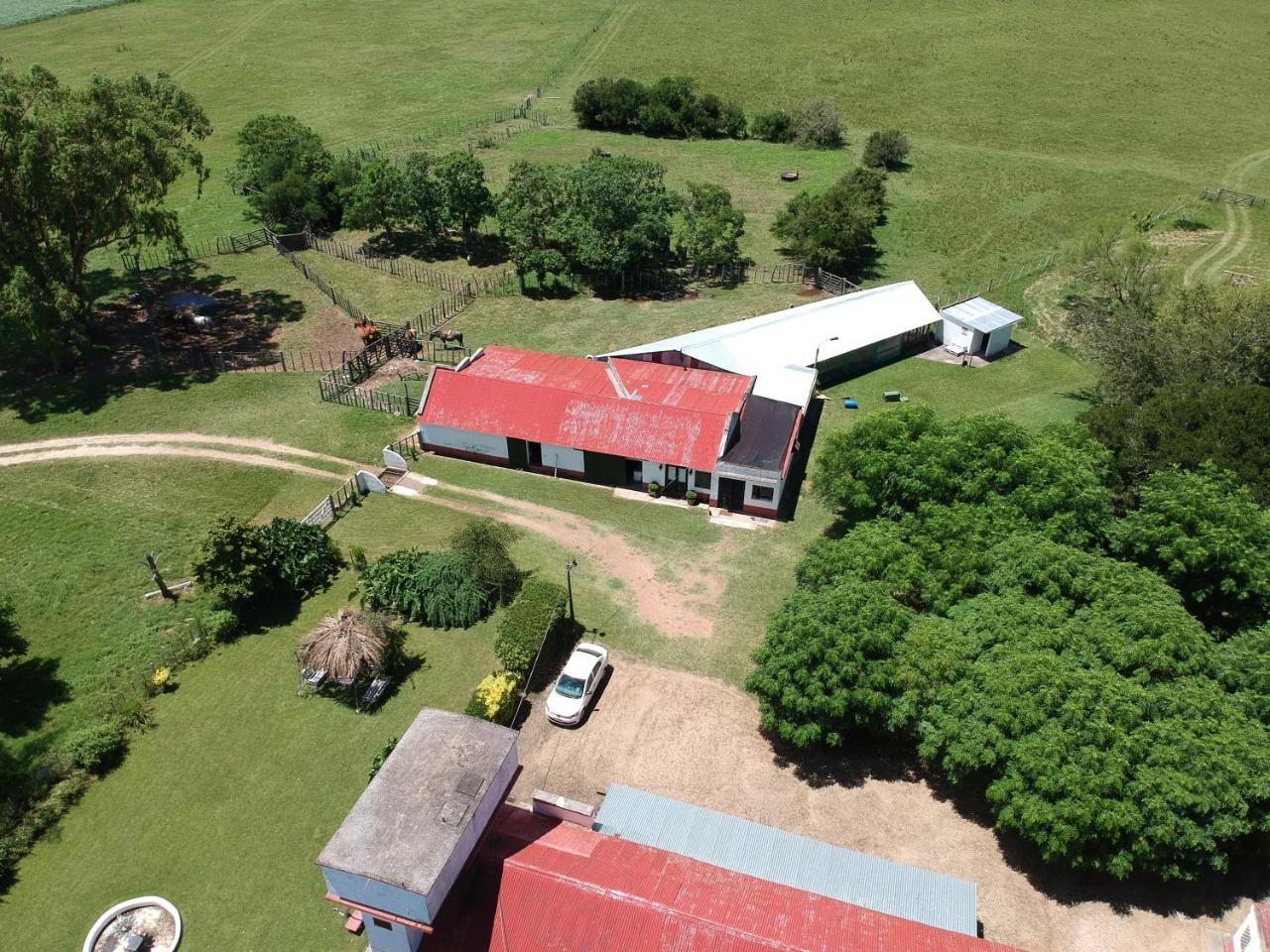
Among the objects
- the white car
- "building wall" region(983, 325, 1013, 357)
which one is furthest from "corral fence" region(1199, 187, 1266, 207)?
the white car

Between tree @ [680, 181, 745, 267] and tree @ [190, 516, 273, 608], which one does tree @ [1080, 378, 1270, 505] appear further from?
tree @ [190, 516, 273, 608]

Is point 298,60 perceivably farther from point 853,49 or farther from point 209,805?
point 209,805

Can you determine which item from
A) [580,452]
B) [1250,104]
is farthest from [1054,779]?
[1250,104]

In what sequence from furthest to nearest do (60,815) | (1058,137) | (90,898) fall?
(1058,137) < (60,815) < (90,898)

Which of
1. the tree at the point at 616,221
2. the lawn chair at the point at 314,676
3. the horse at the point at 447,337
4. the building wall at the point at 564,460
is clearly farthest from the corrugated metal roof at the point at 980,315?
the lawn chair at the point at 314,676

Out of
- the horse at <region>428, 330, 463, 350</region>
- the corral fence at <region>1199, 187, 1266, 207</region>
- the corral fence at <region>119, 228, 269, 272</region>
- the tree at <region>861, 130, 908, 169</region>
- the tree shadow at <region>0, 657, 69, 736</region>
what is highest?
the tree at <region>861, 130, 908, 169</region>

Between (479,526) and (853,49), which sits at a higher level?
(853,49)
